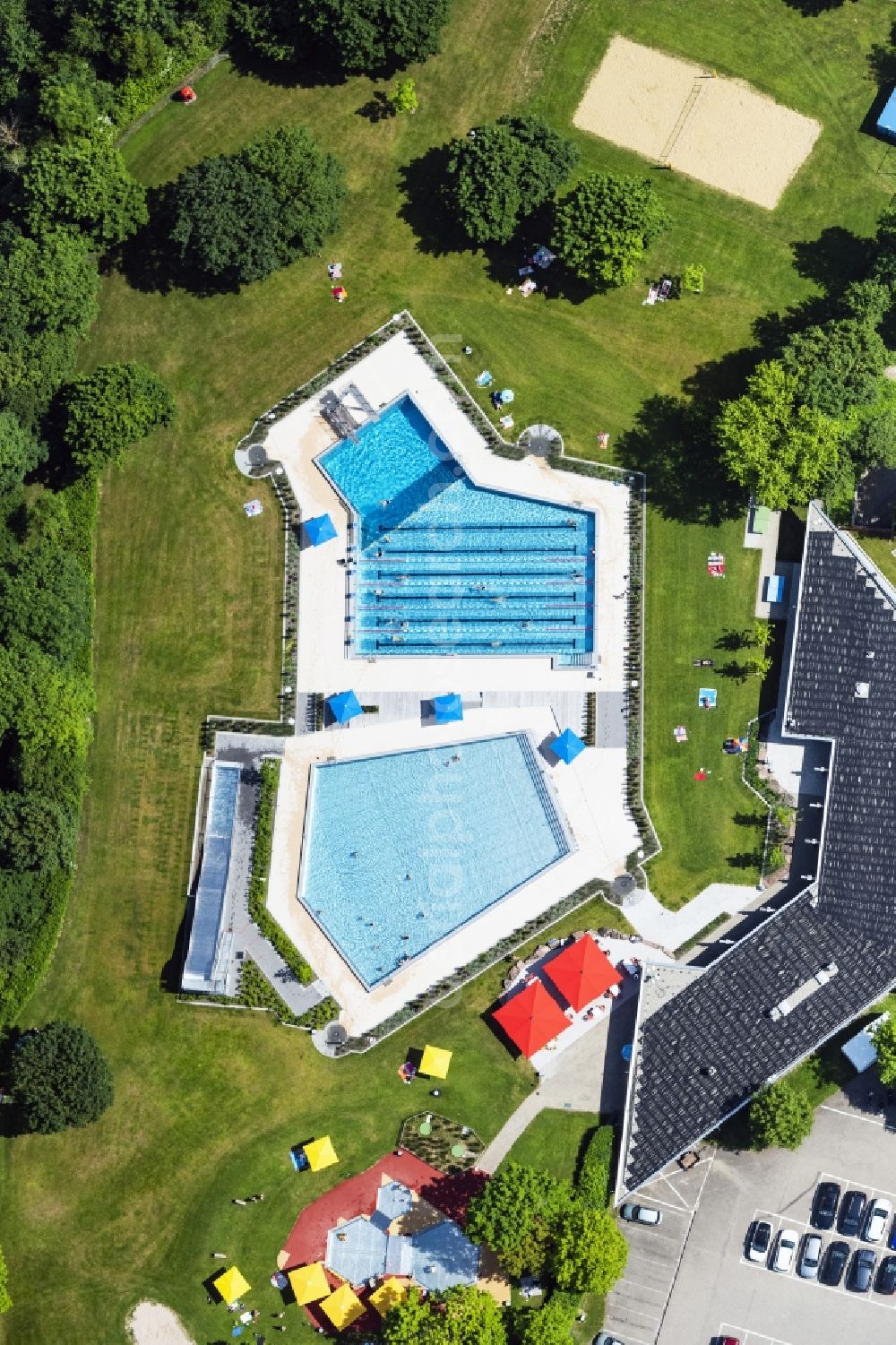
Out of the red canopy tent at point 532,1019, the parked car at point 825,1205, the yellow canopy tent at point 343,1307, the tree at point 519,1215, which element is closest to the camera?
the tree at point 519,1215

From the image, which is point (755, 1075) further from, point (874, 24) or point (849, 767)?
point (874, 24)

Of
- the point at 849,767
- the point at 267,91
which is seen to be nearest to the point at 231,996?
the point at 849,767

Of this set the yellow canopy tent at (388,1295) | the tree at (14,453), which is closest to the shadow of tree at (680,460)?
the tree at (14,453)

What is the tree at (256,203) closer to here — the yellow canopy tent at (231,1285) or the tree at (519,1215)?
the tree at (519,1215)

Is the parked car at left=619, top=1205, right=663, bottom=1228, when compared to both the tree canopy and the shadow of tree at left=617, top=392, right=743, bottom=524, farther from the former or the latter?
the tree canopy

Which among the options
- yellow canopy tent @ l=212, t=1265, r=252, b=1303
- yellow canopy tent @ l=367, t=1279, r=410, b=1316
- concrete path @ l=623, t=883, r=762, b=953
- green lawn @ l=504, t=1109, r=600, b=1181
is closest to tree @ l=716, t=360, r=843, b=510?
concrete path @ l=623, t=883, r=762, b=953

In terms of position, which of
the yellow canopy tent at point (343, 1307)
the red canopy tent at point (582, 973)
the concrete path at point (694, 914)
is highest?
the concrete path at point (694, 914)
